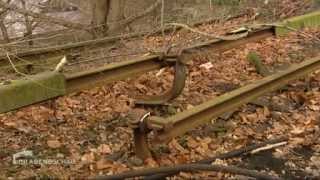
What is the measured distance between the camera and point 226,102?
19.7 feet

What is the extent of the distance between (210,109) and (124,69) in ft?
4.97

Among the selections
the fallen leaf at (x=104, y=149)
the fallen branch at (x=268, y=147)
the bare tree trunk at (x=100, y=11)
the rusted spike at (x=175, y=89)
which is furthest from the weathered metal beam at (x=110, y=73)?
the bare tree trunk at (x=100, y=11)

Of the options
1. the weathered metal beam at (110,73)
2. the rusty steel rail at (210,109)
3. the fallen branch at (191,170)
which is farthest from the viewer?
the weathered metal beam at (110,73)

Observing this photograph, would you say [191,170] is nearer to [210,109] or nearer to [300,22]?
[210,109]

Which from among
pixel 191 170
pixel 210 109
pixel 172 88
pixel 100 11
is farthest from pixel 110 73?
pixel 100 11

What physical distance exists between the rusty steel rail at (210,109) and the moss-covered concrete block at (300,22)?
4.30 ft

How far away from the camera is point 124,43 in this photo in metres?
9.19

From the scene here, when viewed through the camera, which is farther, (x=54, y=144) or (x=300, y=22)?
(x=300, y=22)

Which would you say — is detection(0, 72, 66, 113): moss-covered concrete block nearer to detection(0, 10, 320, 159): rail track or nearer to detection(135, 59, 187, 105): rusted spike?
detection(0, 10, 320, 159): rail track

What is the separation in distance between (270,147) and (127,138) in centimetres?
158

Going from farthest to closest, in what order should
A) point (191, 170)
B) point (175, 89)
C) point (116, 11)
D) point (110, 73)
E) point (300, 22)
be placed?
point (116, 11)
point (300, 22)
point (175, 89)
point (110, 73)
point (191, 170)

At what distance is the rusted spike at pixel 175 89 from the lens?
668 centimetres

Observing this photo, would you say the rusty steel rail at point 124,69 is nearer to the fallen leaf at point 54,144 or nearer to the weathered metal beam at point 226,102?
the fallen leaf at point 54,144

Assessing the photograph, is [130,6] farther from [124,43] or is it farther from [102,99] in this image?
[102,99]
